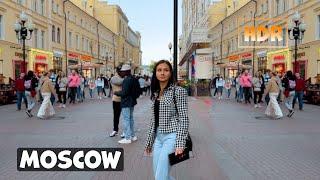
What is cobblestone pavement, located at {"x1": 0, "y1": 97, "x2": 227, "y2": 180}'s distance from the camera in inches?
267

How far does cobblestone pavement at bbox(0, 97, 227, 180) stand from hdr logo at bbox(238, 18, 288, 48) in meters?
28.0

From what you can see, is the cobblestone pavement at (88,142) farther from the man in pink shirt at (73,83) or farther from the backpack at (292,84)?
the man in pink shirt at (73,83)

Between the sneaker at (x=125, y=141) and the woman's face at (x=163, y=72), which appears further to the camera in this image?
the sneaker at (x=125, y=141)

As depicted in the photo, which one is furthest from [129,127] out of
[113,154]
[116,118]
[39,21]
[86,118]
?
[39,21]

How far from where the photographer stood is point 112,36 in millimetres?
95438

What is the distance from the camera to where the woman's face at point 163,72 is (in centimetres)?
469

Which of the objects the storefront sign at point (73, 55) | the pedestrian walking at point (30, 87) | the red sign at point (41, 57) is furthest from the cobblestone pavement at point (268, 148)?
the storefront sign at point (73, 55)

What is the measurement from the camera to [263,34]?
4750 centimetres

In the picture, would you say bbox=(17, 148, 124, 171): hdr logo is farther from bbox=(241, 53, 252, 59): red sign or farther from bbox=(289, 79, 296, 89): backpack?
bbox=(241, 53, 252, 59): red sign

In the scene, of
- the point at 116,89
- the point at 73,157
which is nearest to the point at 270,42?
the point at 116,89

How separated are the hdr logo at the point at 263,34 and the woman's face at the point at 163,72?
36.8 meters

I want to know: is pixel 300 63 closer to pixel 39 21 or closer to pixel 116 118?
pixel 39 21

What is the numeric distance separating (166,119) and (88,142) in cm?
567

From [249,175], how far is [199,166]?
889 millimetres
